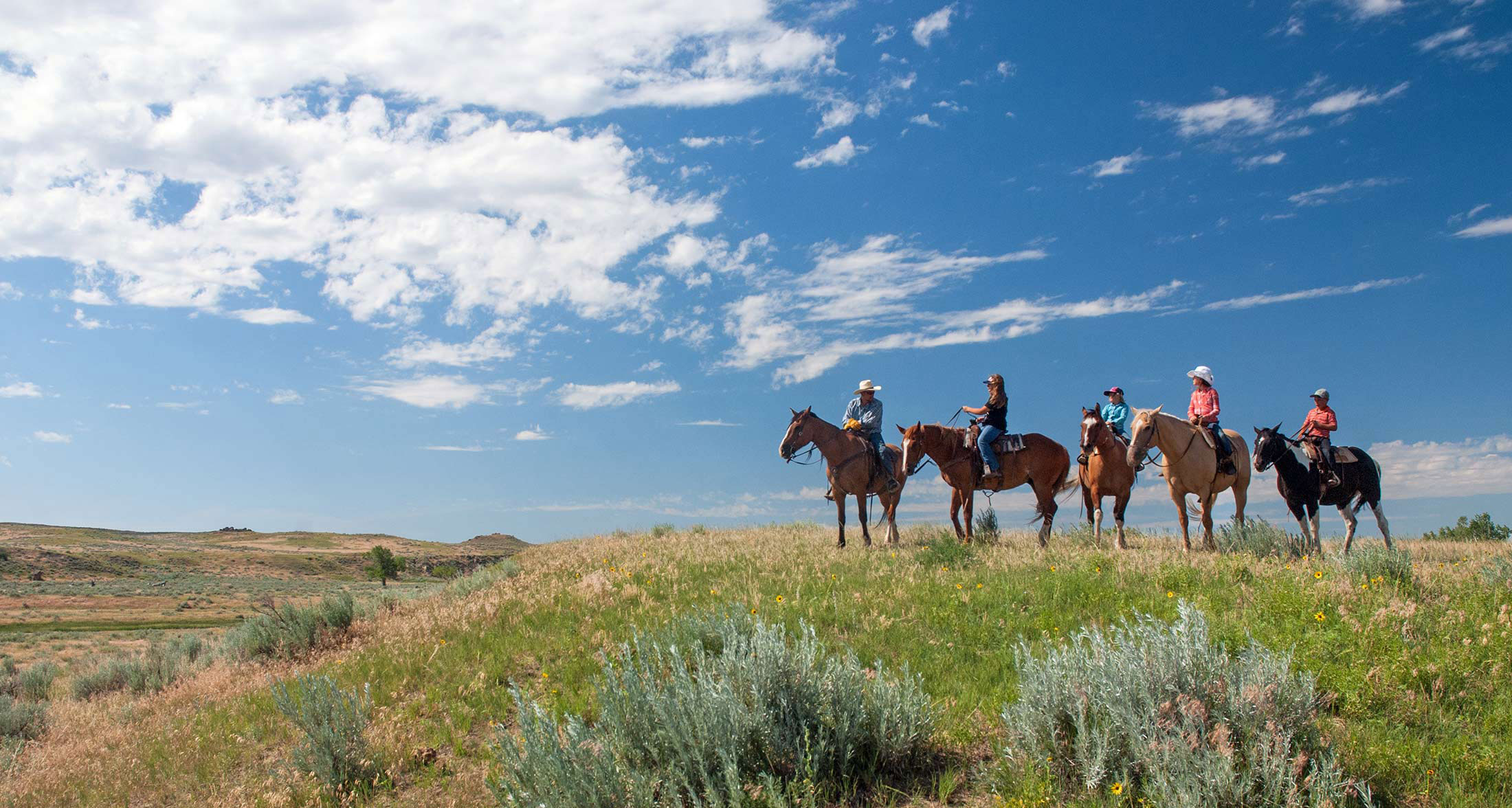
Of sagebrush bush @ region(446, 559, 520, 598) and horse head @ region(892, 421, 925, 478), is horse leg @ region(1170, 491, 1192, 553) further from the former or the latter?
sagebrush bush @ region(446, 559, 520, 598)

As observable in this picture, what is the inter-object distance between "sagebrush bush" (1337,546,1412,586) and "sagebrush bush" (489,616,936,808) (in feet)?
22.7

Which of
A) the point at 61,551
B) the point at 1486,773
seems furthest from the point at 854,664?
the point at 61,551

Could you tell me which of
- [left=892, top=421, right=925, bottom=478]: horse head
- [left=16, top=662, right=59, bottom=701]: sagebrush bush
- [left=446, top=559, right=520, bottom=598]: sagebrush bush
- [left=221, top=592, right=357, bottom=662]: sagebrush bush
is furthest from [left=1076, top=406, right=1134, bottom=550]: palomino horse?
[left=16, top=662, right=59, bottom=701]: sagebrush bush

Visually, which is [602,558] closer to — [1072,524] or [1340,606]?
[1072,524]

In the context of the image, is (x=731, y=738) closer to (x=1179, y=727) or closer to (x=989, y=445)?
(x=1179, y=727)

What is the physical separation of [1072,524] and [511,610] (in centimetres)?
1074

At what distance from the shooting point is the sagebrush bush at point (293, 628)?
12.6 m

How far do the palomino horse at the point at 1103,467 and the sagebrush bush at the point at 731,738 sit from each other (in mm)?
10065

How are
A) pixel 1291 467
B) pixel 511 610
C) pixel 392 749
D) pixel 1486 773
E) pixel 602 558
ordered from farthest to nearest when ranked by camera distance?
pixel 602 558
pixel 1291 467
pixel 511 610
pixel 392 749
pixel 1486 773

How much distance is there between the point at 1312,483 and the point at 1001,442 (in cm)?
551

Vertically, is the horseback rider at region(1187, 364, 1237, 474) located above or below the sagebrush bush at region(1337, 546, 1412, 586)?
above

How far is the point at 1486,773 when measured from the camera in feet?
16.6

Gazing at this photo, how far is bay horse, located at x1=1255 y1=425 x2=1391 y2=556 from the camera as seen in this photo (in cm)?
1464

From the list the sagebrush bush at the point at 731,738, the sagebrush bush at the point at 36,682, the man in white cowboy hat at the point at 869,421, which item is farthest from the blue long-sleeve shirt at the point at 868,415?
the sagebrush bush at the point at 36,682
